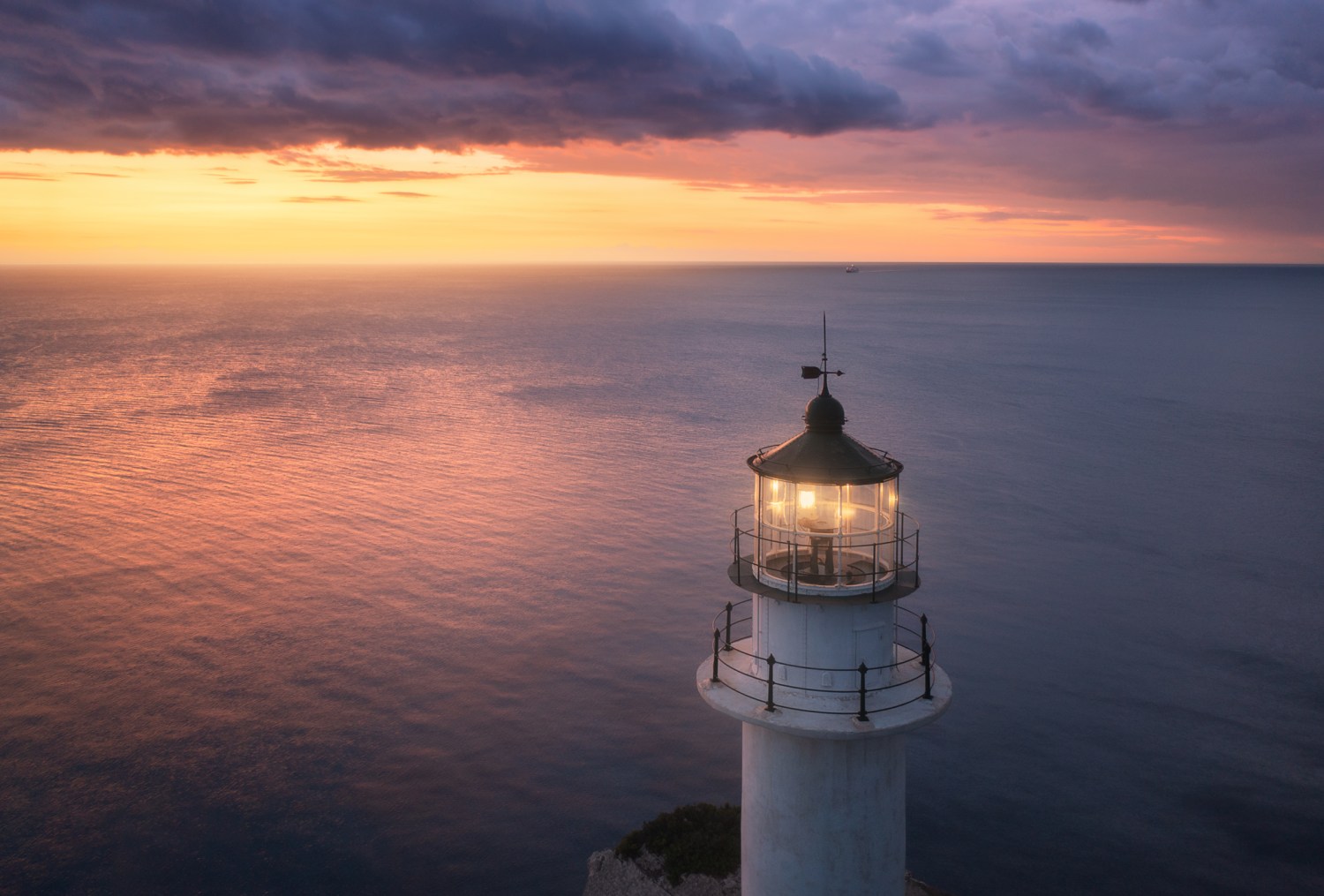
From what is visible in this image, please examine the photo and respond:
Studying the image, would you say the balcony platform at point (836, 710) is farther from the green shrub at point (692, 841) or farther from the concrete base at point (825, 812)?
the green shrub at point (692, 841)

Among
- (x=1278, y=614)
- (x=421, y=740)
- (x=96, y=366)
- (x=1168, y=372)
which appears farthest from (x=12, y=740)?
(x=1168, y=372)

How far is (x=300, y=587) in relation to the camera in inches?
1173

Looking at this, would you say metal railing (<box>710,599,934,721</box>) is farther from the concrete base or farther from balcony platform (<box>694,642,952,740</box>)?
the concrete base

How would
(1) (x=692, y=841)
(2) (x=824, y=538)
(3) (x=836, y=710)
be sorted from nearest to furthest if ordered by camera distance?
(3) (x=836, y=710)
(2) (x=824, y=538)
(1) (x=692, y=841)

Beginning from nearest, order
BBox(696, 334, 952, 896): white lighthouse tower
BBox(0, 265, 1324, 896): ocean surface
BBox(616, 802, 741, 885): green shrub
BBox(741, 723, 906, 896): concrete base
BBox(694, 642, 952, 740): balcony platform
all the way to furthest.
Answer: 1. BBox(694, 642, 952, 740): balcony platform
2. BBox(696, 334, 952, 896): white lighthouse tower
3. BBox(741, 723, 906, 896): concrete base
4. BBox(616, 802, 741, 885): green shrub
5. BBox(0, 265, 1324, 896): ocean surface

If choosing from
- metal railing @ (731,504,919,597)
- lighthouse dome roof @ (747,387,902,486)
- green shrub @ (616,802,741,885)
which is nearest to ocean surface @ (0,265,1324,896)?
green shrub @ (616,802,741,885)

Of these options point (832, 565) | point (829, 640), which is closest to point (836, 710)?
point (829, 640)

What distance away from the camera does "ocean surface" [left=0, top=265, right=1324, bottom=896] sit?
18609mm

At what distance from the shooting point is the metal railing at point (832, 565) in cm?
905

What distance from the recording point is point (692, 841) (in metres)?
16.6

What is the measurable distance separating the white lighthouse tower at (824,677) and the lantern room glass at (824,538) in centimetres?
2

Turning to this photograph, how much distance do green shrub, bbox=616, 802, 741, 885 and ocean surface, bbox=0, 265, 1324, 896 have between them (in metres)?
2.01

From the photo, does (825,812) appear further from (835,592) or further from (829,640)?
(835,592)

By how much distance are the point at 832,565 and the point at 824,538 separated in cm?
31
